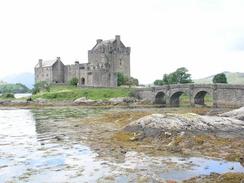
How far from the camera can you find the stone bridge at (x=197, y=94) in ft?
233

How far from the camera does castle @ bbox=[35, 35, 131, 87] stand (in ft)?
366

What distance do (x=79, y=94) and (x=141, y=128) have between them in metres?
64.9

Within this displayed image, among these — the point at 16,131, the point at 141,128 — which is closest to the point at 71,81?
the point at 16,131

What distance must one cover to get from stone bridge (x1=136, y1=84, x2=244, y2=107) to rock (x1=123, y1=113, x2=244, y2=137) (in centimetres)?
4019

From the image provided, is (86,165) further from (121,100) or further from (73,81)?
(73,81)

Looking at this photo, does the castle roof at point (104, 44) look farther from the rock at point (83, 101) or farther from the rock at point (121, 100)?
the rock at point (83, 101)

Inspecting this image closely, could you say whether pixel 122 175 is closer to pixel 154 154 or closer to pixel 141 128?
pixel 154 154

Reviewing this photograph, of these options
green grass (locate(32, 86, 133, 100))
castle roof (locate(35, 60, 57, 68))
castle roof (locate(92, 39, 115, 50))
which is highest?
castle roof (locate(92, 39, 115, 50))

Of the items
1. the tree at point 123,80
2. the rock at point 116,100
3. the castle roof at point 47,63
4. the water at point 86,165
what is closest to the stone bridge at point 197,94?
the rock at point 116,100

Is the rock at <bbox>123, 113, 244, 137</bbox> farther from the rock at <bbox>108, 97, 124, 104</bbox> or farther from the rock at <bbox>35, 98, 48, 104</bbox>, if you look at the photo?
the rock at <bbox>35, 98, 48, 104</bbox>

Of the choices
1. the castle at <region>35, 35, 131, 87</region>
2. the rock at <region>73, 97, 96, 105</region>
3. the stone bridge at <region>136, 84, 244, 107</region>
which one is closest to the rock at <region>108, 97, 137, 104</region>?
the rock at <region>73, 97, 96, 105</region>

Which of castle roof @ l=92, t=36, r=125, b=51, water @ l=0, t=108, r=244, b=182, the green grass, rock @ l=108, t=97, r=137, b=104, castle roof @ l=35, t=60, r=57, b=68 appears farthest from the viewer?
A: castle roof @ l=35, t=60, r=57, b=68

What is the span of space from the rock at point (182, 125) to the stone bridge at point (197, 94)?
40.2 meters

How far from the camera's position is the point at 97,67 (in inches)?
4385
